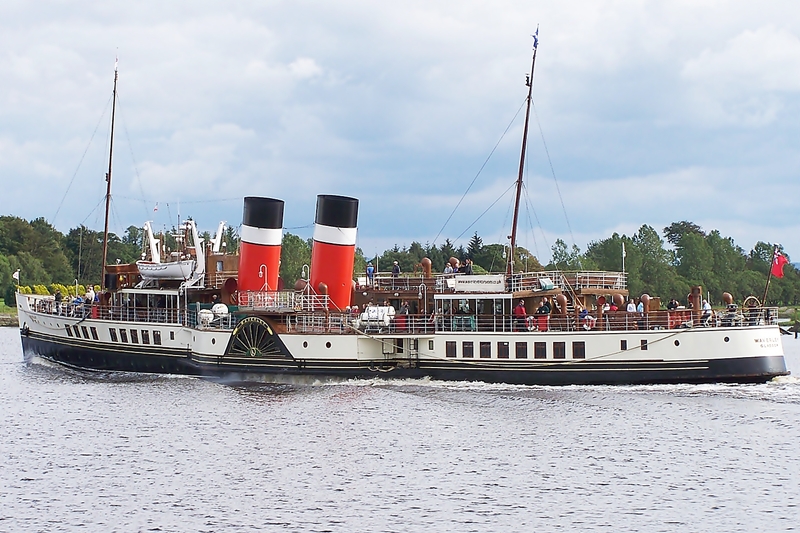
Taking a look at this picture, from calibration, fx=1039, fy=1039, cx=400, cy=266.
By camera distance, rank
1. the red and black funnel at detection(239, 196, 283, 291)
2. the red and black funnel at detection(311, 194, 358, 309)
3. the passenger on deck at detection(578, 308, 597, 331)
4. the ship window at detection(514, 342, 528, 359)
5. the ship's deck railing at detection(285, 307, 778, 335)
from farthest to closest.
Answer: the red and black funnel at detection(239, 196, 283, 291) < the red and black funnel at detection(311, 194, 358, 309) < the ship window at detection(514, 342, 528, 359) < the passenger on deck at detection(578, 308, 597, 331) < the ship's deck railing at detection(285, 307, 778, 335)

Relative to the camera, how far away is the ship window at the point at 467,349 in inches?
1551

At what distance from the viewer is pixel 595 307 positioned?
136 feet

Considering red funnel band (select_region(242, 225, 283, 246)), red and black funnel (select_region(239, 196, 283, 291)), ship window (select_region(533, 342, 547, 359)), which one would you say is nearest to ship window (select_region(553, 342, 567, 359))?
ship window (select_region(533, 342, 547, 359))

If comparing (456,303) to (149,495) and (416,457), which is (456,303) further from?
(149,495)

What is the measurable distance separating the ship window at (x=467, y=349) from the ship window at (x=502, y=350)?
981mm

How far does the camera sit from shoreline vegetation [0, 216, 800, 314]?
97.7 metres

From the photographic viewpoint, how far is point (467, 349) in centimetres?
3947

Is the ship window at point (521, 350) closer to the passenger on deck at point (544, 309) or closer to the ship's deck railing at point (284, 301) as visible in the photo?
the passenger on deck at point (544, 309)

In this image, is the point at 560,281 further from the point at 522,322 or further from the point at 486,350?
the point at 486,350

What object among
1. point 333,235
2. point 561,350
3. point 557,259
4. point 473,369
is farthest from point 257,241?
point 557,259

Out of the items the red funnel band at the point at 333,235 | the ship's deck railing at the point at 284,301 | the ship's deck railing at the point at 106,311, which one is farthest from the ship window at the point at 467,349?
the ship's deck railing at the point at 106,311

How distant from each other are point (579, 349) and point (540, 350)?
1.44 metres

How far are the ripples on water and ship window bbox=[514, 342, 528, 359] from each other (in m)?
1.26

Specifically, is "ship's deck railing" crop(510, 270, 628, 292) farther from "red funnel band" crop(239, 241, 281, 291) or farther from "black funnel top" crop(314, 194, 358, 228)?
"red funnel band" crop(239, 241, 281, 291)
